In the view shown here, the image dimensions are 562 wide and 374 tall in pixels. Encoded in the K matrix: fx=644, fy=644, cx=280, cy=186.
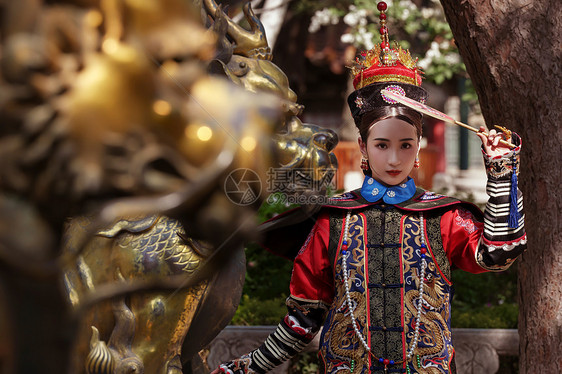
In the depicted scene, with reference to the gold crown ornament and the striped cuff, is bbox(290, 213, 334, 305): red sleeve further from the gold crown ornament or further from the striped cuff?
the striped cuff

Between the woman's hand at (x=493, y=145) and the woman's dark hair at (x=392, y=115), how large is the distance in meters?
0.27

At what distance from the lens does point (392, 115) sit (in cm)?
210

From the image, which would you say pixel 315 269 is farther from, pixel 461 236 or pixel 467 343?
pixel 467 343

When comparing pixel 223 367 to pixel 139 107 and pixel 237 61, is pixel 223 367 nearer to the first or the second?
pixel 237 61

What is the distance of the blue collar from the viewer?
84.8 inches

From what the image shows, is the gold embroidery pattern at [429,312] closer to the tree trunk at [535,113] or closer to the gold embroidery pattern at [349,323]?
the gold embroidery pattern at [349,323]

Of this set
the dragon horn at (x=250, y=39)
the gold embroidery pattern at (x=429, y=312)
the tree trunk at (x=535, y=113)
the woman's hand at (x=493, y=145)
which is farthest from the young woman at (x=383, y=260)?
the tree trunk at (x=535, y=113)

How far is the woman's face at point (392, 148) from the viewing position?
2088 millimetres

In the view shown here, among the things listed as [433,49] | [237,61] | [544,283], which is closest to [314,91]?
[433,49]

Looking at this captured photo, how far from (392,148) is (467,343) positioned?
6.18 ft

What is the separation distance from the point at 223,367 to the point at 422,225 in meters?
0.82

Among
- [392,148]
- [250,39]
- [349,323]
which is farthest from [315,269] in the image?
[250,39]

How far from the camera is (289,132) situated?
1.44 metres

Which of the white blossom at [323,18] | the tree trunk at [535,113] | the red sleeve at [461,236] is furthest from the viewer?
the white blossom at [323,18]
